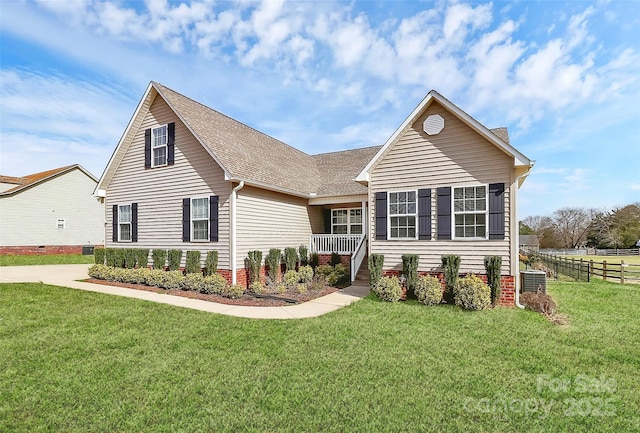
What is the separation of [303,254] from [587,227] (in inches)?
3133

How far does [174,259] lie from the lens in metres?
12.2

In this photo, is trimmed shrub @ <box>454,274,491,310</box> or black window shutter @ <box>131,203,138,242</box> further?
black window shutter @ <box>131,203,138,242</box>

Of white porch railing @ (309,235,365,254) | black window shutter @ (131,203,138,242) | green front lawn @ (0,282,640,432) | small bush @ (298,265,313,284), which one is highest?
black window shutter @ (131,203,138,242)

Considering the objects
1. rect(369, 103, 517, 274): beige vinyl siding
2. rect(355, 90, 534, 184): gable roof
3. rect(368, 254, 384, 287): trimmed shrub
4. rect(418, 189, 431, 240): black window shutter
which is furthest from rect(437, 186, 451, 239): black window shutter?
rect(368, 254, 384, 287): trimmed shrub

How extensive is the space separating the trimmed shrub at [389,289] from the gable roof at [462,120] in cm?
340

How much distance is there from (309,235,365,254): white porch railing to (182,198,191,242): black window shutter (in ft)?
18.0

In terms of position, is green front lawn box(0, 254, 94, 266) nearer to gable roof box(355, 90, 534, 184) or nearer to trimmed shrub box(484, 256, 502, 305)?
gable roof box(355, 90, 534, 184)

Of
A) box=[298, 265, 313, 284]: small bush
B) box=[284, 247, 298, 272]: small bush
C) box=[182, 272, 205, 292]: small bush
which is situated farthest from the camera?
box=[284, 247, 298, 272]: small bush

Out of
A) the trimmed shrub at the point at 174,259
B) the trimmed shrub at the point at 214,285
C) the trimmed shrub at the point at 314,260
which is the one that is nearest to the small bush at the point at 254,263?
the trimmed shrub at the point at 214,285

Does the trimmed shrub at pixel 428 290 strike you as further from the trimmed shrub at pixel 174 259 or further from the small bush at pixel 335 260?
the trimmed shrub at pixel 174 259

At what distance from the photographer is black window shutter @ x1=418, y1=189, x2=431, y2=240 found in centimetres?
1009

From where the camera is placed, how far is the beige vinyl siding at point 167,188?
460 inches

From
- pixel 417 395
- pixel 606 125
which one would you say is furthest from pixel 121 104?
pixel 606 125

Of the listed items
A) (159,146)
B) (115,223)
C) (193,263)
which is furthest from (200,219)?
(115,223)
